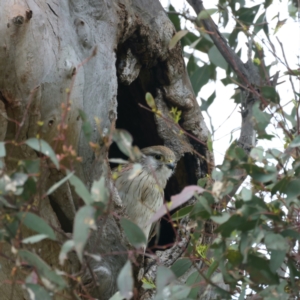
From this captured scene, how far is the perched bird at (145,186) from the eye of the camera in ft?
12.2

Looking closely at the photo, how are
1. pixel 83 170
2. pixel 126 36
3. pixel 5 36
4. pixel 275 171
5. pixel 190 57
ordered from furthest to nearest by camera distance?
pixel 190 57, pixel 126 36, pixel 83 170, pixel 5 36, pixel 275 171

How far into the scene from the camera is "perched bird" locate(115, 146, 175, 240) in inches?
147

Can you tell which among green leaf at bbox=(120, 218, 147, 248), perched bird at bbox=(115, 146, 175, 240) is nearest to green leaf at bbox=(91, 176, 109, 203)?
green leaf at bbox=(120, 218, 147, 248)

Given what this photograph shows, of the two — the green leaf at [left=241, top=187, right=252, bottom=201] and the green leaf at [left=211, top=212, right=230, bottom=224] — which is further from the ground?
the green leaf at [left=241, top=187, right=252, bottom=201]

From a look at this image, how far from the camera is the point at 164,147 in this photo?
3.89m

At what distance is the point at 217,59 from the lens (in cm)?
294

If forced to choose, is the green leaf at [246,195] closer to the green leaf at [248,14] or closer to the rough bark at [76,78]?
the rough bark at [76,78]

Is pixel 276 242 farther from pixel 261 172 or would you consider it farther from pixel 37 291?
pixel 37 291

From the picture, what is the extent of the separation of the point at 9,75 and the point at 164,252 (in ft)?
4.97

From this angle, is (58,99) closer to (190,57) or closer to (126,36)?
(126,36)

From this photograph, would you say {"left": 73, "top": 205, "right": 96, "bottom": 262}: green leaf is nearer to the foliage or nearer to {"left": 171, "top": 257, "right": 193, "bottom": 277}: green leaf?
the foliage

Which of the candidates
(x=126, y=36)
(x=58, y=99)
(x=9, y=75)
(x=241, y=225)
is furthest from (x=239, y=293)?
(x=126, y=36)

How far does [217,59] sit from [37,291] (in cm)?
167

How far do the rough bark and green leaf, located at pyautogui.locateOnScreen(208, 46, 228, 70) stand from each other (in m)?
0.45
